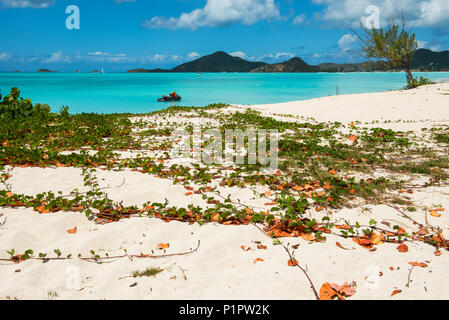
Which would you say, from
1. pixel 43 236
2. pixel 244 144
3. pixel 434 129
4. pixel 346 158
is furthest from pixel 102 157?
pixel 434 129

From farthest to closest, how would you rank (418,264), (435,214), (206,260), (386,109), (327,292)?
(386,109)
(435,214)
(206,260)
(418,264)
(327,292)

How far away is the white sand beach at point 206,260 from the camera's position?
2.43m

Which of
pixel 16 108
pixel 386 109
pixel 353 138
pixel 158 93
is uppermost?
pixel 158 93

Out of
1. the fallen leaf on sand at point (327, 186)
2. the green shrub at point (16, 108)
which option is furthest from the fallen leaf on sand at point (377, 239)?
the green shrub at point (16, 108)

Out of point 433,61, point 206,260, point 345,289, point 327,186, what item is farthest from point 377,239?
point 433,61

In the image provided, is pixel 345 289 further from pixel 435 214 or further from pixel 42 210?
pixel 42 210

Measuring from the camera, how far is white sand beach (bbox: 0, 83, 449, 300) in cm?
243

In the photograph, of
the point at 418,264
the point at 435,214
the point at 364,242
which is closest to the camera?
the point at 418,264

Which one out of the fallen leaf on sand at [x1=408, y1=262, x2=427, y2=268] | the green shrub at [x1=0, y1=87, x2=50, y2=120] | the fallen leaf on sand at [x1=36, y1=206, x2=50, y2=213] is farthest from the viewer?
the green shrub at [x1=0, y1=87, x2=50, y2=120]

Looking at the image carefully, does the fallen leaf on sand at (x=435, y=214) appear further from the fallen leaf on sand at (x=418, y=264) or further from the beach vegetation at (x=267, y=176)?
the fallen leaf on sand at (x=418, y=264)

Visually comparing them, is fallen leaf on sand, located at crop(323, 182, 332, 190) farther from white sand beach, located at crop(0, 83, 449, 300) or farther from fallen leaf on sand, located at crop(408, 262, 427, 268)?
fallen leaf on sand, located at crop(408, 262, 427, 268)

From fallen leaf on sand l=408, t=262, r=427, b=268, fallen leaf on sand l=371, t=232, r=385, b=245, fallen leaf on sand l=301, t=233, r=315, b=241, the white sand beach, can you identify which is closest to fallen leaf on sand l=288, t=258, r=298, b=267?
the white sand beach

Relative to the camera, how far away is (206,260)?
2.85 metres

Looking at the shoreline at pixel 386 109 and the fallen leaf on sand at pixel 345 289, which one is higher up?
the shoreline at pixel 386 109
